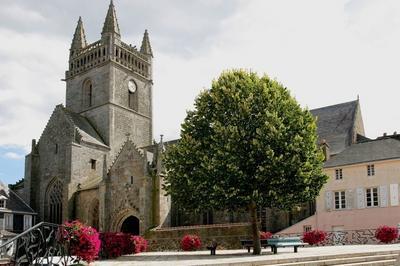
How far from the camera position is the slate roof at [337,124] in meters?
39.3

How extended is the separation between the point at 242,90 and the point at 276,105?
1.73 m

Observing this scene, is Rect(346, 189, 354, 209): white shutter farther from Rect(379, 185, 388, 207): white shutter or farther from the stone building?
the stone building

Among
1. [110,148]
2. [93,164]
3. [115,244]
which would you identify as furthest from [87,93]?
[115,244]

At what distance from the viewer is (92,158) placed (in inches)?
1861

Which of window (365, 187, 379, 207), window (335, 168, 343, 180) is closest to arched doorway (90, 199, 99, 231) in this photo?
window (335, 168, 343, 180)

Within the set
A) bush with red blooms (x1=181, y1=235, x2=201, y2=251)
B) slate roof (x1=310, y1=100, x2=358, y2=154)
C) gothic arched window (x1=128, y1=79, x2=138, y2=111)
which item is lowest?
bush with red blooms (x1=181, y1=235, x2=201, y2=251)

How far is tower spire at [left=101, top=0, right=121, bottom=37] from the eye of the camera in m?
52.5

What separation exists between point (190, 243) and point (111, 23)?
32.7m

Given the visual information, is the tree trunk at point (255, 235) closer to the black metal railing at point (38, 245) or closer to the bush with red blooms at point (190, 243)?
the bush with red blooms at point (190, 243)

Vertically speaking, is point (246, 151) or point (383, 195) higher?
point (246, 151)

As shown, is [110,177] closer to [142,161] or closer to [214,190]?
[142,161]

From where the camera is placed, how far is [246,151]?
22.0m

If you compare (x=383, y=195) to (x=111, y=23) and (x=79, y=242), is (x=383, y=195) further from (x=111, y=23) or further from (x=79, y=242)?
(x=111, y=23)

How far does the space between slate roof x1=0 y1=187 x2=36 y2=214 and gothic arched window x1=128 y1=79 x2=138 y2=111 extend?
14928 millimetres
